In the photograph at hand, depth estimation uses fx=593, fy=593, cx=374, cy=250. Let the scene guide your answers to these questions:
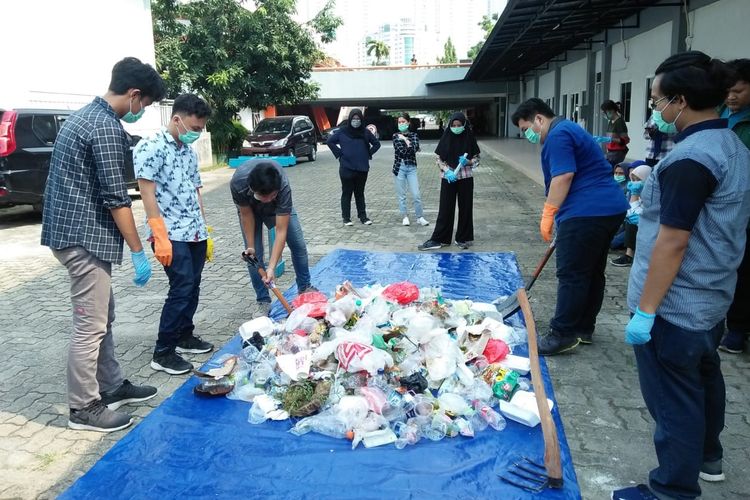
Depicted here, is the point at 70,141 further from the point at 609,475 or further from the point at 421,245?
the point at 421,245

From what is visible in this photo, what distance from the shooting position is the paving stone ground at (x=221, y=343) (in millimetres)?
2973

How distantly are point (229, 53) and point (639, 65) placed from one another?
13407 mm

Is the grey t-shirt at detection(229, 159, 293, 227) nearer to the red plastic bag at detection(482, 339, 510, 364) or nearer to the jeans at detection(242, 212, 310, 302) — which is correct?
the jeans at detection(242, 212, 310, 302)

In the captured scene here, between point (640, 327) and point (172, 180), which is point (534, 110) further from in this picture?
point (172, 180)

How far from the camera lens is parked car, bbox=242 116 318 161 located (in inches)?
758

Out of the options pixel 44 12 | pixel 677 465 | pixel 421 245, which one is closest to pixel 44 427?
pixel 677 465

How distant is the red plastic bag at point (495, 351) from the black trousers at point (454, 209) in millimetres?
3739

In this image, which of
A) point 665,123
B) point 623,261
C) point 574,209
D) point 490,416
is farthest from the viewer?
point 623,261

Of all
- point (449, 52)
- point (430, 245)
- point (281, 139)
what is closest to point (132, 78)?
point (430, 245)

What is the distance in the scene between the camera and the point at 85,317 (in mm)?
3213

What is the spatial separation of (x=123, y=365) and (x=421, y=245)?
13.7 ft

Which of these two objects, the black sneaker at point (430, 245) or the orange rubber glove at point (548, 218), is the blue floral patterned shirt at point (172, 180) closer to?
the orange rubber glove at point (548, 218)

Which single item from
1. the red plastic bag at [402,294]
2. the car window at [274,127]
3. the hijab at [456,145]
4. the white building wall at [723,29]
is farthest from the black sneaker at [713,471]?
the car window at [274,127]

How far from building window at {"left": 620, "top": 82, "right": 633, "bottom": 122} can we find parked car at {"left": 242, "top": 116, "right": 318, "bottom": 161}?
33.5ft
